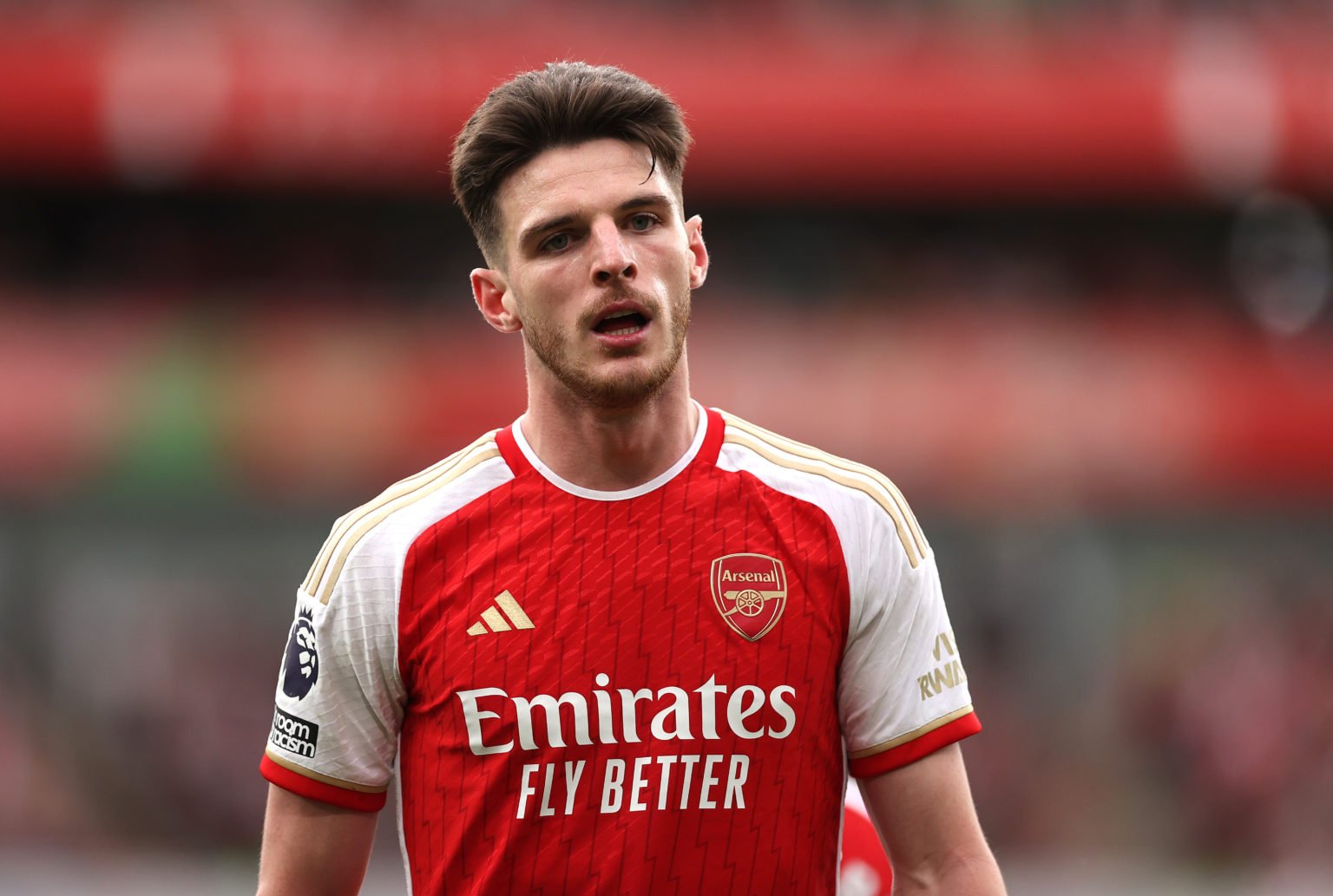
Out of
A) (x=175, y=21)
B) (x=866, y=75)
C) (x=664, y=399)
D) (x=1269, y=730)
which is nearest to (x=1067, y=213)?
(x=866, y=75)

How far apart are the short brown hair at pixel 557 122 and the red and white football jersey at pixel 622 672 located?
0.51 metres

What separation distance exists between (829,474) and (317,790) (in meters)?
1.04

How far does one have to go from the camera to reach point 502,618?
3191mm

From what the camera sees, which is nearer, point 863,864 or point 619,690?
point 619,690

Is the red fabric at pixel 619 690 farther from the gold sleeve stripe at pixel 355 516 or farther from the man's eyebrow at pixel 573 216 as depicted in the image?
the man's eyebrow at pixel 573 216

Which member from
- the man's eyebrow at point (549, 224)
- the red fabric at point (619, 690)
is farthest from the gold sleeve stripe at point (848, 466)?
the man's eyebrow at point (549, 224)

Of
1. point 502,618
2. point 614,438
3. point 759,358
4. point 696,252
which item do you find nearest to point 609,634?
point 502,618

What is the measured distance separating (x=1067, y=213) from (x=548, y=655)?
1697 cm

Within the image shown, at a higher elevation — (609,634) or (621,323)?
(621,323)

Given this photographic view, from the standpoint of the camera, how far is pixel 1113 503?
16.4 m

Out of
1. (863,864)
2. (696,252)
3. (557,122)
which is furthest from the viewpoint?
(863,864)

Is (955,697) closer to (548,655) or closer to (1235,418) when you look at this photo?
(548,655)

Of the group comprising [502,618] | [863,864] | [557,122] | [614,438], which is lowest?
[863,864]

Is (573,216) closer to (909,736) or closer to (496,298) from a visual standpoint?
(496,298)
